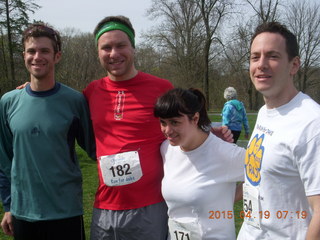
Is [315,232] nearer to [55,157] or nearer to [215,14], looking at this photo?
[55,157]

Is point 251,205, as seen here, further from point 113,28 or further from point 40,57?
point 40,57

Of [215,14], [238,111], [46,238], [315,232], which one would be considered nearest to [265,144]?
[315,232]

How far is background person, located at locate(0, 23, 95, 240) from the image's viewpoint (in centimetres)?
225

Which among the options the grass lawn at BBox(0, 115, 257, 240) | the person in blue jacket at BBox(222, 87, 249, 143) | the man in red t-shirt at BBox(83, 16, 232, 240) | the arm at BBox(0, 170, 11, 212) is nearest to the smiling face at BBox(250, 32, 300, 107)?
the man in red t-shirt at BBox(83, 16, 232, 240)

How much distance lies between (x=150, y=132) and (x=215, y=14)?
23.3m

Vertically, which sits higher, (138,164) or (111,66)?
(111,66)

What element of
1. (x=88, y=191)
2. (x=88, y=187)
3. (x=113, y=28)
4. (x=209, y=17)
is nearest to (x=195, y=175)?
(x=113, y=28)

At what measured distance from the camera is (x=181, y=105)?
2.11 meters

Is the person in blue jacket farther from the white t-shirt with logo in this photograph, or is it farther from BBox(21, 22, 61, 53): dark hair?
the white t-shirt with logo

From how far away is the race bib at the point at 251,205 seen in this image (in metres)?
1.85

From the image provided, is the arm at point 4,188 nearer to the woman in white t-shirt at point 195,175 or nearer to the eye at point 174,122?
the woman in white t-shirt at point 195,175

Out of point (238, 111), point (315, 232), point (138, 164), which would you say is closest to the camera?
point (315, 232)

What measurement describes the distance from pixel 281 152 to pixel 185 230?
825mm

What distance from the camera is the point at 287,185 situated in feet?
5.52
